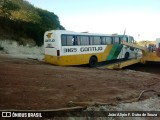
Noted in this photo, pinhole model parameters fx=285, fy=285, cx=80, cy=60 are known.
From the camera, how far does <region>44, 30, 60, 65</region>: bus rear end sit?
20062 millimetres

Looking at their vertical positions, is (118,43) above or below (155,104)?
above

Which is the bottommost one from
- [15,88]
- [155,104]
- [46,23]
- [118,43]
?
[155,104]

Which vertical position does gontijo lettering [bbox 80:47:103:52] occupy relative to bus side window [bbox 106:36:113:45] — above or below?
below

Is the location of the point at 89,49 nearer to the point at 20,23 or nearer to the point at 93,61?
the point at 93,61

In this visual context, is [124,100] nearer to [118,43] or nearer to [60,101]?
[60,101]

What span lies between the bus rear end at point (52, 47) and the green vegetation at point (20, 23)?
11.0 meters

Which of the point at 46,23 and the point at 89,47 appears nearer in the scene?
the point at 89,47

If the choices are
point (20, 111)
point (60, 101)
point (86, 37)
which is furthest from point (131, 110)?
point (86, 37)

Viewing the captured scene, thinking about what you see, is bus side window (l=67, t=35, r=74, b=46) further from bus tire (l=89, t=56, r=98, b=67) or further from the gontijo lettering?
bus tire (l=89, t=56, r=98, b=67)

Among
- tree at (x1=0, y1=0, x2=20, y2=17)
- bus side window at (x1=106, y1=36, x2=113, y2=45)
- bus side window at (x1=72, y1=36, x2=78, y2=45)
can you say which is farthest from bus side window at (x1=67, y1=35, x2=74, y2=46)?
tree at (x1=0, y1=0, x2=20, y2=17)

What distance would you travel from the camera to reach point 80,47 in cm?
2133

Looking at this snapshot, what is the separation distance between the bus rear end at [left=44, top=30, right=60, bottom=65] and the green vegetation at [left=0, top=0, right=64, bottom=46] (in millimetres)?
10991

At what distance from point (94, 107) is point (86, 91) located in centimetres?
225

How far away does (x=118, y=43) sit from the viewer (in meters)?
24.8
